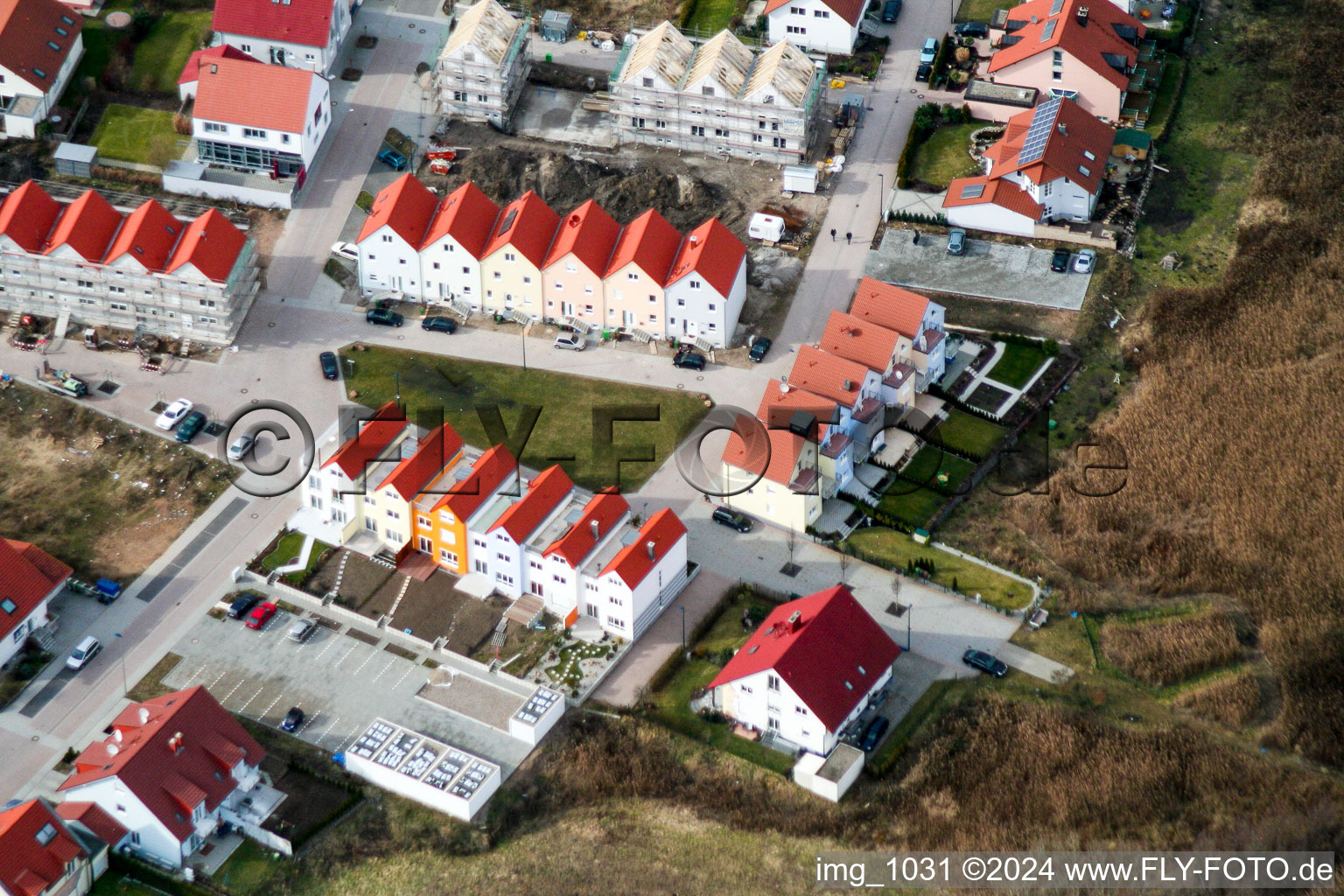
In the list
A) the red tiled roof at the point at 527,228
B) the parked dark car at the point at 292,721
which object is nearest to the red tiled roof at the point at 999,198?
the red tiled roof at the point at 527,228

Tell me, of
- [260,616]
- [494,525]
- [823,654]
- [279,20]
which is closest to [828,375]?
[823,654]

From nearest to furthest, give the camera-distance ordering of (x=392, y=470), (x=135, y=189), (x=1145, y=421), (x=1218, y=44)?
(x=392, y=470), (x=1145, y=421), (x=135, y=189), (x=1218, y=44)

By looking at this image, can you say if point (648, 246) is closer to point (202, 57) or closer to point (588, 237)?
point (588, 237)

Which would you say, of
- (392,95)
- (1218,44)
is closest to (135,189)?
(392,95)

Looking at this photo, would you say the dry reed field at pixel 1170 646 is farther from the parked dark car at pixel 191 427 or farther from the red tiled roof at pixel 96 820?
the parked dark car at pixel 191 427

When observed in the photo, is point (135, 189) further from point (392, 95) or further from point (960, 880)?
point (960, 880)

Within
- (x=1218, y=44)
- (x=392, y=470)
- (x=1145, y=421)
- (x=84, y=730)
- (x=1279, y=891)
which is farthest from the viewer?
(x=1218, y=44)

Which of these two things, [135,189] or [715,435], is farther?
[135,189]
